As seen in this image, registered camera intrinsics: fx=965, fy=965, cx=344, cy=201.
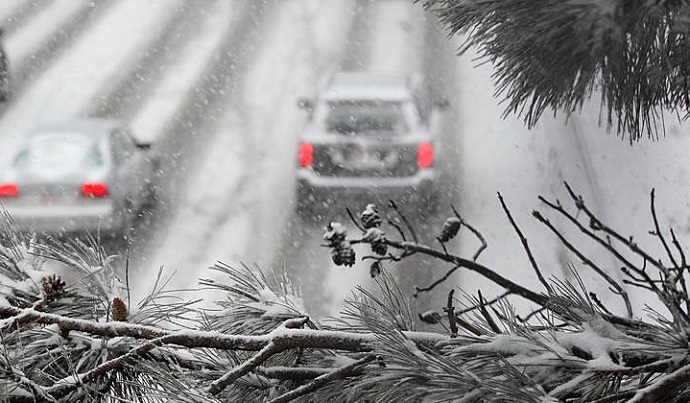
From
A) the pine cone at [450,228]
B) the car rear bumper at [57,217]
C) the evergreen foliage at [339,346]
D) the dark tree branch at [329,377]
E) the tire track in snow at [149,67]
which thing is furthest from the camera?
the tire track in snow at [149,67]

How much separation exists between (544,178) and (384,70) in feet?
15.5

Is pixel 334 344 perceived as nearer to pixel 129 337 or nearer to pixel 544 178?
pixel 129 337

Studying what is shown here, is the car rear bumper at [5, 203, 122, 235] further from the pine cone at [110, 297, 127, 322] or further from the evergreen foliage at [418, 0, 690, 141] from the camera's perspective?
the evergreen foliage at [418, 0, 690, 141]

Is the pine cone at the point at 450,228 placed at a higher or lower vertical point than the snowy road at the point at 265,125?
lower

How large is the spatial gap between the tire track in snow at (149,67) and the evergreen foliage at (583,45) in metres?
12.8

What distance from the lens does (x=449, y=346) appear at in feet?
5.79

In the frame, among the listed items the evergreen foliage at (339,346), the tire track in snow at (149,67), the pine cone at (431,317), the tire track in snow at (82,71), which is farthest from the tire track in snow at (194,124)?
the pine cone at (431,317)

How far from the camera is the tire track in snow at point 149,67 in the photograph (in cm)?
1449

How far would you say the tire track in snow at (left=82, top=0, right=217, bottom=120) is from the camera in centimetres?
1449

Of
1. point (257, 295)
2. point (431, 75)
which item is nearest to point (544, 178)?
point (431, 75)

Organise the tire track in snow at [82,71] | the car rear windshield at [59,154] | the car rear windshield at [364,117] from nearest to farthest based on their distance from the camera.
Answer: the car rear windshield at [59,154] < the car rear windshield at [364,117] < the tire track in snow at [82,71]

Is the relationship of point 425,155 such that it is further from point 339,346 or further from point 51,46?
point 51,46

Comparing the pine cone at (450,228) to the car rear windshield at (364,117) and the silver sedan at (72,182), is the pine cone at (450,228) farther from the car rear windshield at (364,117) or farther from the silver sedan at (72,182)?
the car rear windshield at (364,117)

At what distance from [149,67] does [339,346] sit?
15019 millimetres
